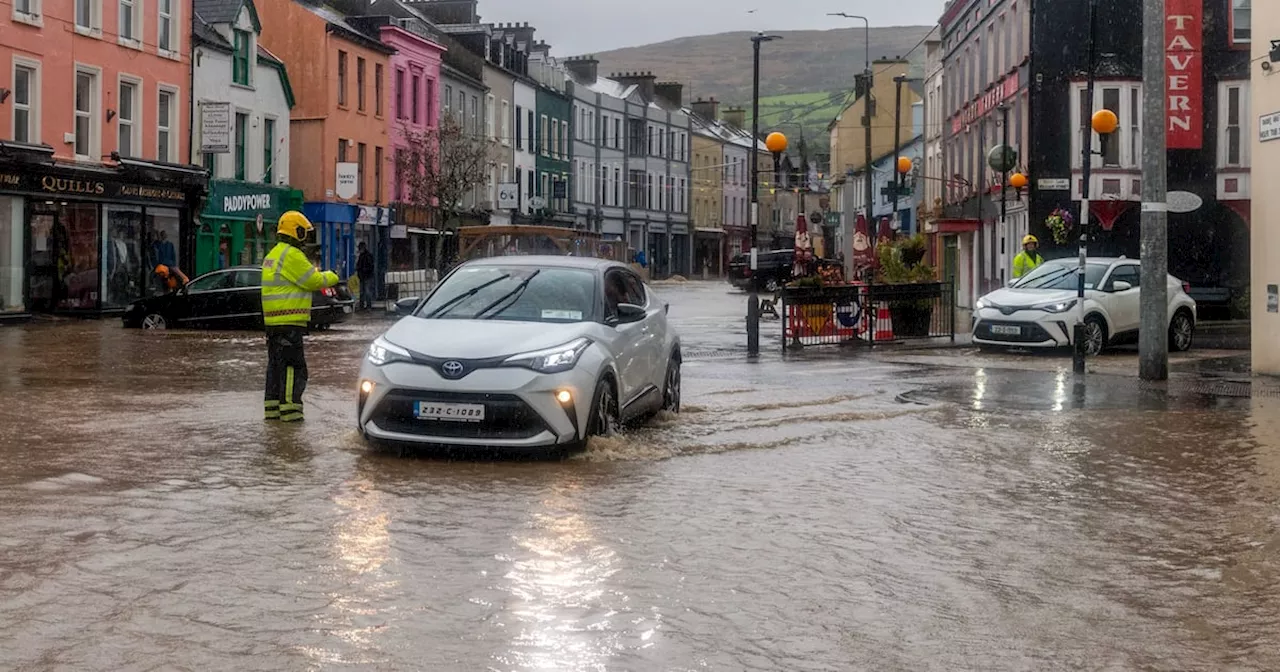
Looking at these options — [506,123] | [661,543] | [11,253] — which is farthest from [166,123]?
[661,543]

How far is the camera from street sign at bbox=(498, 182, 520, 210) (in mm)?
69688

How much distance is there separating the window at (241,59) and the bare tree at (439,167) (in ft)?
35.0

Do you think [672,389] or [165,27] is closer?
[672,389]

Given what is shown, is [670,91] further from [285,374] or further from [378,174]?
[285,374]

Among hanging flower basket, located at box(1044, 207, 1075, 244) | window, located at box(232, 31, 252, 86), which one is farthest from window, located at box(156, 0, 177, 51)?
hanging flower basket, located at box(1044, 207, 1075, 244)

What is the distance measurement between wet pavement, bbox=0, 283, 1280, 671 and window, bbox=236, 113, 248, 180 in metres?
31.8

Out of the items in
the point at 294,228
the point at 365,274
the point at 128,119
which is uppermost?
the point at 128,119

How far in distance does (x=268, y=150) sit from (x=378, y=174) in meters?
8.43

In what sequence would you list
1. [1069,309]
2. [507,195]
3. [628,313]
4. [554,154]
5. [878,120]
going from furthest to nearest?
[878,120]
[554,154]
[507,195]
[1069,309]
[628,313]

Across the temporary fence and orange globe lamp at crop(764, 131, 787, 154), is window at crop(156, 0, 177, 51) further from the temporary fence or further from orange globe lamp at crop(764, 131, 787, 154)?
the temporary fence

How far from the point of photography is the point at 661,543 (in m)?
8.53

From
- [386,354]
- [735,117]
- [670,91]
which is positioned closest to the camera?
[386,354]

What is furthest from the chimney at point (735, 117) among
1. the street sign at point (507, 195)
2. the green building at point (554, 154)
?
the street sign at point (507, 195)

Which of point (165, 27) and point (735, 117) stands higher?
point (735, 117)
